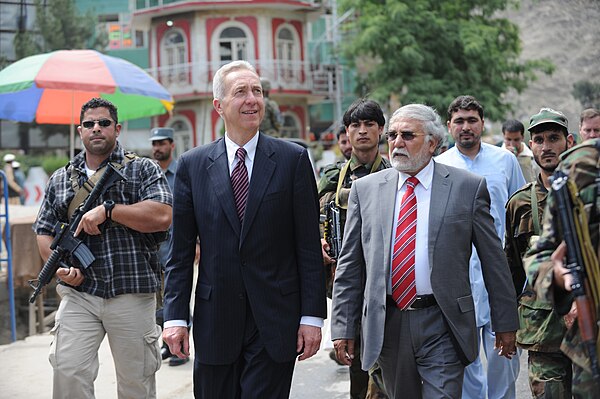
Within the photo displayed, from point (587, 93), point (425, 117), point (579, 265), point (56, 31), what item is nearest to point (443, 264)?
point (425, 117)

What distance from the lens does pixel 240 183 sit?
446cm

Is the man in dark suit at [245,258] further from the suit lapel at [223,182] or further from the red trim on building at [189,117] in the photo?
the red trim on building at [189,117]

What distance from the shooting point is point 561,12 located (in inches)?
1160

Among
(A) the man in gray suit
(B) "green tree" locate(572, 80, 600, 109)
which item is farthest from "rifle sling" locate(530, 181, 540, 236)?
(B) "green tree" locate(572, 80, 600, 109)

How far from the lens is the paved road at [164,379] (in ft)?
24.3

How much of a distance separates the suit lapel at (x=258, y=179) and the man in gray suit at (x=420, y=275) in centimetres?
63

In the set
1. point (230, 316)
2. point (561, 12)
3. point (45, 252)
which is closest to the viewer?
point (230, 316)

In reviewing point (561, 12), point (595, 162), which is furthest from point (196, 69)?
point (595, 162)

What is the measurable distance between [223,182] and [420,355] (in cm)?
138

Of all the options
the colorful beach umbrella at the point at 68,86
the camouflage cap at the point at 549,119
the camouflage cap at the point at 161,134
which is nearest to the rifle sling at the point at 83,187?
the camouflage cap at the point at 549,119

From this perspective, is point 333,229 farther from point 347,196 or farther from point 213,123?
point 213,123

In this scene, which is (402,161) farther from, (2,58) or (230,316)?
(2,58)

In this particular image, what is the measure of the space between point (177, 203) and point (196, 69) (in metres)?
37.1

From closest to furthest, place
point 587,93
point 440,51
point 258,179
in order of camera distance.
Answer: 1. point 258,179
2. point 587,93
3. point 440,51
